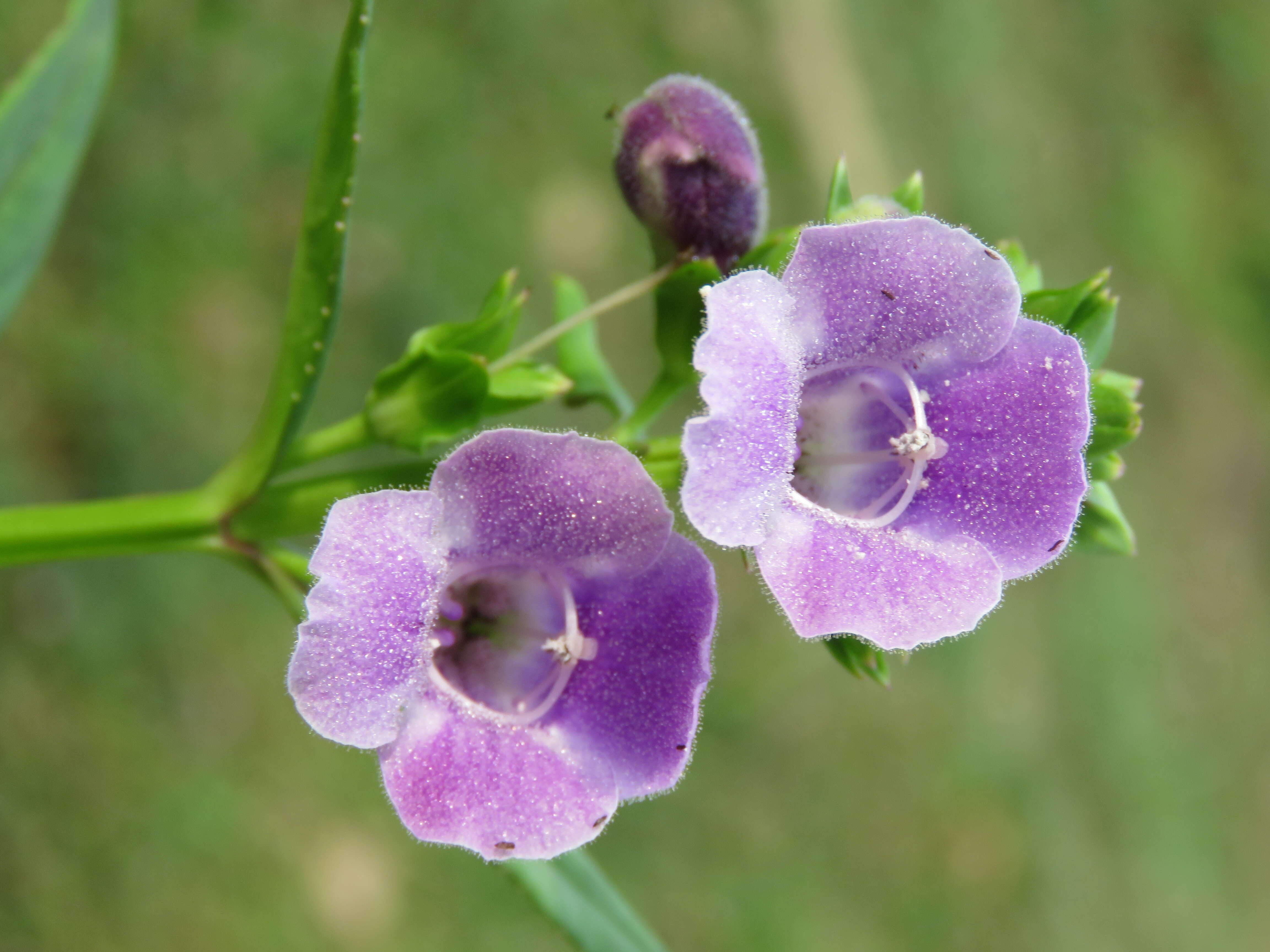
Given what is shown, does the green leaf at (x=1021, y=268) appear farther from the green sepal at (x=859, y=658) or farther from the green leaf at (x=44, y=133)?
the green leaf at (x=44, y=133)

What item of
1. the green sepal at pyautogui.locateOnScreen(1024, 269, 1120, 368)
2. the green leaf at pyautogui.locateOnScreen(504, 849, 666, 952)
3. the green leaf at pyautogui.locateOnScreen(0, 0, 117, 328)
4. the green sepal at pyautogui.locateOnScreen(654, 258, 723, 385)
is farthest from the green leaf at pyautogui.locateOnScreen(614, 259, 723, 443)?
the green leaf at pyautogui.locateOnScreen(0, 0, 117, 328)

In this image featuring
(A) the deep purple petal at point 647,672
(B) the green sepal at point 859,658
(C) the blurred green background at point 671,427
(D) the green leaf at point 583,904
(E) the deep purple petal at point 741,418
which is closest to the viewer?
(E) the deep purple petal at point 741,418

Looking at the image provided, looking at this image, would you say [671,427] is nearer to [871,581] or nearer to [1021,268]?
[1021,268]

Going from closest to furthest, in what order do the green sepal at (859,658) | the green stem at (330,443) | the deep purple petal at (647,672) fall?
the deep purple petal at (647,672) → the green sepal at (859,658) → the green stem at (330,443)

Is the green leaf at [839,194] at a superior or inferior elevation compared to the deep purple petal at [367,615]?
superior

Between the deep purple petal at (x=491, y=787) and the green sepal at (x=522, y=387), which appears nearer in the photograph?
the deep purple petal at (x=491, y=787)

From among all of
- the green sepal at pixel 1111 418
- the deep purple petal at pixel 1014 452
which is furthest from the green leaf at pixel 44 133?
the green sepal at pixel 1111 418

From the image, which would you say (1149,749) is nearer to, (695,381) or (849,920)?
(849,920)

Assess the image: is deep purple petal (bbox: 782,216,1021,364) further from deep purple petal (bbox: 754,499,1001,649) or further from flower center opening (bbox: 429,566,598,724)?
flower center opening (bbox: 429,566,598,724)

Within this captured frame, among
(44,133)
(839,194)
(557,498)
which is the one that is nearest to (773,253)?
(839,194)
